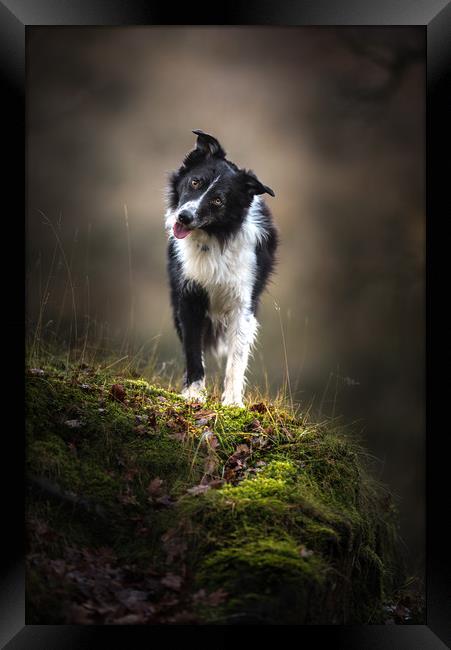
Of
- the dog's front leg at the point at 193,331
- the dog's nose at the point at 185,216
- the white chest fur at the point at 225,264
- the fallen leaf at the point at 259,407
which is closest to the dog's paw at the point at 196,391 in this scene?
the dog's front leg at the point at 193,331

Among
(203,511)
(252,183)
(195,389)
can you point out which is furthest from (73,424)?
(252,183)

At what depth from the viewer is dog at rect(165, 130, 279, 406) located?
5.27 m

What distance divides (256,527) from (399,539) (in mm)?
1186

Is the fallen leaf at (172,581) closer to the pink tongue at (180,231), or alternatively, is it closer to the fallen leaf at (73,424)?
the fallen leaf at (73,424)

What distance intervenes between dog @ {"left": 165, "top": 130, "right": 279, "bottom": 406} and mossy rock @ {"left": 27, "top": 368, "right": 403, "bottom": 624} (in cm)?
83

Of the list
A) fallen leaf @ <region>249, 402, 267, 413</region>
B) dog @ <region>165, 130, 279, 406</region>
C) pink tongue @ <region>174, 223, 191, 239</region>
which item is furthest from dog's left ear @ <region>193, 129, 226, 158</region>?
fallen leaf @ <region>249, 402, 267, 413</region>

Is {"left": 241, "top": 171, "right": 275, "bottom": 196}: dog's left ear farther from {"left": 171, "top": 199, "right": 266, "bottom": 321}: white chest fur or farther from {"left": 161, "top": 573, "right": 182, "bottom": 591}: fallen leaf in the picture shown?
{"left": 161, "top": 573, "right": 182, "bottom": 591}: fallen leaf

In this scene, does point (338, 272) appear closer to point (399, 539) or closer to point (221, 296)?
point (221, 296)

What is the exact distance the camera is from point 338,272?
5.75m

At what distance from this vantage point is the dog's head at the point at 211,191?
17.1 ft

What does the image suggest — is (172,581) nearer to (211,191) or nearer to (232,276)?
(232,276)

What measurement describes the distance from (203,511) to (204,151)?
2.68 meters

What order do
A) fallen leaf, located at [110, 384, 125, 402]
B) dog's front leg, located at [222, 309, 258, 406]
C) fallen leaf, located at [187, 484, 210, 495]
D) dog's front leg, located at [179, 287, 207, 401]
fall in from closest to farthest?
fallen leaf, located at [187, 484, 210, 495], fallen leaf, located at [110, 384, 125, 402], dog's front leg, located at [222, 309, 258, 406], dog's front leg, located at [179, 287, 207, 401]
